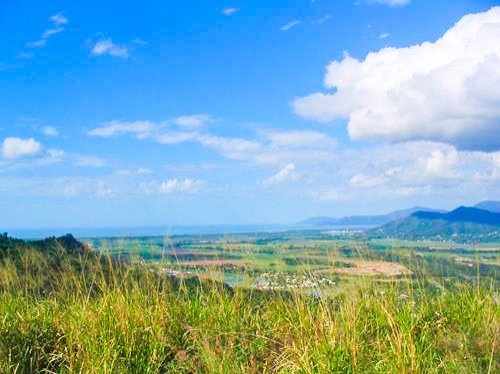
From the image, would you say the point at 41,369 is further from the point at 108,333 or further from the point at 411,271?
the point at 411,271

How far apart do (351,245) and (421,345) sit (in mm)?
2999

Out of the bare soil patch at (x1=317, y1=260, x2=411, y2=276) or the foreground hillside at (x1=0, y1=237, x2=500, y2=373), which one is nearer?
the foreground hillside at (x1=0, y1=237, x2=500, y2=373)

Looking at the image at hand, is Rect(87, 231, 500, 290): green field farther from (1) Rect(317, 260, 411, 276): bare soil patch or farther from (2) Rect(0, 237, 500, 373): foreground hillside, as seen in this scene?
(2) Rect(0, 237, 500, 373): foreground hillside

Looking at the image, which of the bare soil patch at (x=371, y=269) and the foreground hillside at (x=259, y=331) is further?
the bare soil patch at (x=371, y=269)

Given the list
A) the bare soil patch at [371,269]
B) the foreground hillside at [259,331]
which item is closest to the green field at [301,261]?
the bare soil patch at [371,269]

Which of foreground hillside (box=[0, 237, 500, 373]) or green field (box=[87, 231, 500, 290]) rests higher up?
green field (box=[87, 231, 500, 290])

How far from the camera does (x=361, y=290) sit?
8281 mm

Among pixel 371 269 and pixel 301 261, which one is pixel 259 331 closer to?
pixel 301 261

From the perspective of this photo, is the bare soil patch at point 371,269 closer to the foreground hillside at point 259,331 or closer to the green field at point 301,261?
the green field at point 301,261

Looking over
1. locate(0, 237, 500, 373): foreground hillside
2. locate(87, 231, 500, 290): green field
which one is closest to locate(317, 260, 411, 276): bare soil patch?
locate(87, 231, 500, 290): green field

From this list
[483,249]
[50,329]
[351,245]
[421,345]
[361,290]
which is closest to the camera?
[421,345]

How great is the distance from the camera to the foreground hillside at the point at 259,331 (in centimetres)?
624

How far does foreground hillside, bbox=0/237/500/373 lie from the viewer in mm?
6238

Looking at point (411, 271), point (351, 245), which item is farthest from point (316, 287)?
point (411, 271)
